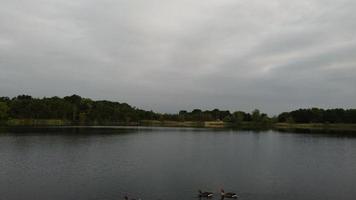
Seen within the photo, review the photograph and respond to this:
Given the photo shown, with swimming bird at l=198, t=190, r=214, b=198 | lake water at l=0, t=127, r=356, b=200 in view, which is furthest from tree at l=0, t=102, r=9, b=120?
swimming bird at l=198, t=190, r=214, b=198

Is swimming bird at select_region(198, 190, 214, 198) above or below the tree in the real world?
below

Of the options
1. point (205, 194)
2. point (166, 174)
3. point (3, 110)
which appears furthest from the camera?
point (3, 110)

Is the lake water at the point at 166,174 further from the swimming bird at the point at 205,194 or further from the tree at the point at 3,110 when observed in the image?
the tree at the point at 3,110

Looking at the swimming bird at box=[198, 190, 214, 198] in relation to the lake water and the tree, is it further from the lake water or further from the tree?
the tree

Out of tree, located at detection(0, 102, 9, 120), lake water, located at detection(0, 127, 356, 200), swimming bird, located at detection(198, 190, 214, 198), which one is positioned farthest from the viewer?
tree, located at detection(0, 102, 9, 120)

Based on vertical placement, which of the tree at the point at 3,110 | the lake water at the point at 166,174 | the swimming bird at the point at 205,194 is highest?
the tree at the point at 3,110

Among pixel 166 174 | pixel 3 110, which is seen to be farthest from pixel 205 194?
pixel 3 110

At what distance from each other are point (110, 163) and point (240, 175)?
58.2ft

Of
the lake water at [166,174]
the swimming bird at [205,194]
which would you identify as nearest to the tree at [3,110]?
the lake water at [166,174]

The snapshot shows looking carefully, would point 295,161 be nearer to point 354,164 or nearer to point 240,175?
point 354,164

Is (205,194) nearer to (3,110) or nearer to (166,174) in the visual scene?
(166,174)

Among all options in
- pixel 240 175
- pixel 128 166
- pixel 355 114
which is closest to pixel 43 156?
pixel 128 166

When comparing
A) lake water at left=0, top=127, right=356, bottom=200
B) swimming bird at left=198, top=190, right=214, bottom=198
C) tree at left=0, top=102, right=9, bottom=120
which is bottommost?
swimming bird at left=198, top=190, right=214, bottom=198

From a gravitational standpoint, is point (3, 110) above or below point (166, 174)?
above
